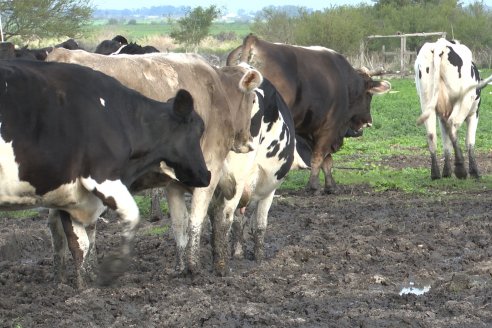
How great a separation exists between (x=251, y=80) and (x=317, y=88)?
5626mm

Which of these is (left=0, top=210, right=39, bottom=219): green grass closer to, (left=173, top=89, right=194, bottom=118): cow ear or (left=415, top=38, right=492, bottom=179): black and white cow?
(left=173, top=89, right=194, bottom=118): cow ear

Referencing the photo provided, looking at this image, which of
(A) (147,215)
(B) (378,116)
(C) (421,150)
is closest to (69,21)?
(B) (378,116)

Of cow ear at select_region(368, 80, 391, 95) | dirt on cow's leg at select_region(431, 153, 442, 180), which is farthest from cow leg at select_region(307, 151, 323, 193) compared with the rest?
dirt on cow's leg at select_region(431, 153, 442, 180)

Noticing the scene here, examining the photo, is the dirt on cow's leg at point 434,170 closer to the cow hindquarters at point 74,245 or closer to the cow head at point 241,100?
the cow head at point 241,100

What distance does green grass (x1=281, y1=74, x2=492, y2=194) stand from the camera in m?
16.7

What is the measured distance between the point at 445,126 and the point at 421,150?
3835 mm

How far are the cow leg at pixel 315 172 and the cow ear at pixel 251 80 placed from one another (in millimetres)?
6227

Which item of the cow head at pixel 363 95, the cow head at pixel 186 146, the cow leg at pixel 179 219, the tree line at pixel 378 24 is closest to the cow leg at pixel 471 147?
the cow head at pixel 363 95

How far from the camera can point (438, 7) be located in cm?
7356

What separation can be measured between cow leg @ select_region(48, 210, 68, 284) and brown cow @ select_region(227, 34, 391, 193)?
19.7 ft

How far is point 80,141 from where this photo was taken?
7.68 m

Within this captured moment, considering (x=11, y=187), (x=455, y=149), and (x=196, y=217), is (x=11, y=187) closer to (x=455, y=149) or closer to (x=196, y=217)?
(x=196, y=217)

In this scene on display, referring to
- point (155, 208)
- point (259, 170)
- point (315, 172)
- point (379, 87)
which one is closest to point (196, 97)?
point (259, 170)

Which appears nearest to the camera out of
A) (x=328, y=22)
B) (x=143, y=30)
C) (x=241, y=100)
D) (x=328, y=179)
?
(x=241, y=100)
